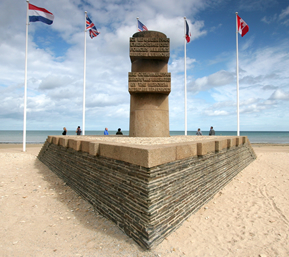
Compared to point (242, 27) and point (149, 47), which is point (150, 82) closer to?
point (149, 47)

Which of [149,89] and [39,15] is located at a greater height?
[39,15]

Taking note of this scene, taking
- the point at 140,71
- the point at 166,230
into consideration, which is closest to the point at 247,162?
the point at 140,71

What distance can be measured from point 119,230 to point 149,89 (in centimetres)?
604

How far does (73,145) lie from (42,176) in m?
2.89

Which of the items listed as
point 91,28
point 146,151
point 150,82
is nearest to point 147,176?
point 146,151

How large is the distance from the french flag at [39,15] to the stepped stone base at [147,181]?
402 inches

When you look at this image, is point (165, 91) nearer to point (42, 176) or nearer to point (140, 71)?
point (140, 71)

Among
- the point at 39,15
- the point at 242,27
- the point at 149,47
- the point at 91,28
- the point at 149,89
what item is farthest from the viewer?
the point at 242,27

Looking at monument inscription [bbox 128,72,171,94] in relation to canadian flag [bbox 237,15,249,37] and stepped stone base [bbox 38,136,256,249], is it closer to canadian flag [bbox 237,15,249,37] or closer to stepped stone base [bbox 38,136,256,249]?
stepped stone base [bbox 38,136,256,249]

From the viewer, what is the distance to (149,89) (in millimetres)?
8578

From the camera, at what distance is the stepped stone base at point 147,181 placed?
138 inches

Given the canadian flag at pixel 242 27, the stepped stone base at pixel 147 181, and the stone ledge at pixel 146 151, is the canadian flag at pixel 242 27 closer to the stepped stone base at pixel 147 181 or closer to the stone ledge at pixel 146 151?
the stepped stone base at pixel 147 181

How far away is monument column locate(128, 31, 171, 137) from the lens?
8.60 meters

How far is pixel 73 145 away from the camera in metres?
6.25
